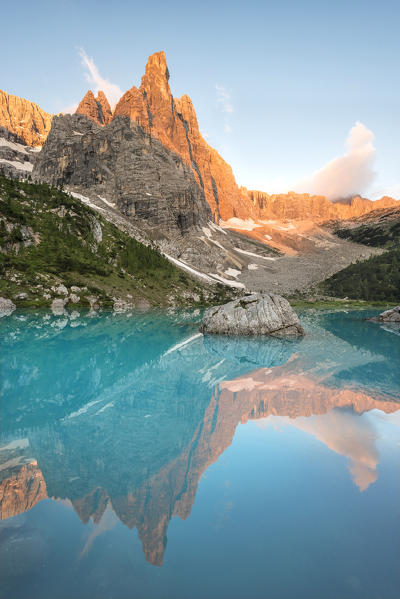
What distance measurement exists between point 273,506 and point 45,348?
26512 mm

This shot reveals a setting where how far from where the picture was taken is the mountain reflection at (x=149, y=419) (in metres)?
7.78

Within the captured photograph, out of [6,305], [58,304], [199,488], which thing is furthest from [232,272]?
[199,488]

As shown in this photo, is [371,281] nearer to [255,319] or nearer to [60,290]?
[255,319]

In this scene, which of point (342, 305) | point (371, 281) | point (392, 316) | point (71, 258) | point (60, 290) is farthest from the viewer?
point (371, 281)

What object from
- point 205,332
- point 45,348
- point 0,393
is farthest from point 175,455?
point 205,332

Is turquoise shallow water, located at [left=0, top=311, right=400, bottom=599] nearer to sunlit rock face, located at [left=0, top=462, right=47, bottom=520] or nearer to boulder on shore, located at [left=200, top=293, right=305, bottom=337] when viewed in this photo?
sunlit rock face, located at [left=0, top=462, right=47, bottom=520]

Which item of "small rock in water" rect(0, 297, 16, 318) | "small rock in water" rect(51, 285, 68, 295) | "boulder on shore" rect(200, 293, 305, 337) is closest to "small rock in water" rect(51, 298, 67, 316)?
"small rock in water" rect(51, 285, 68, 295)

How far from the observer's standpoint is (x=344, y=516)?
706 centimetres

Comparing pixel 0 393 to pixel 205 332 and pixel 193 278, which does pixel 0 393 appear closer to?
pixel 205 332

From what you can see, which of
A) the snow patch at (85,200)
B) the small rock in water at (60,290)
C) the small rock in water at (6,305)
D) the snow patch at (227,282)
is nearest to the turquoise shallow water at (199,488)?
the small rock in water at (6,305)

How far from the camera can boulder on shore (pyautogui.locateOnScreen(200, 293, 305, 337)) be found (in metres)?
42.2

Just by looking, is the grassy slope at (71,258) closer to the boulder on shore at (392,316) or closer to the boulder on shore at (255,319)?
the boulder on shore at (255,319)

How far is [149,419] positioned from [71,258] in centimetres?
9158

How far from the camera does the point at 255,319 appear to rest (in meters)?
42.4
